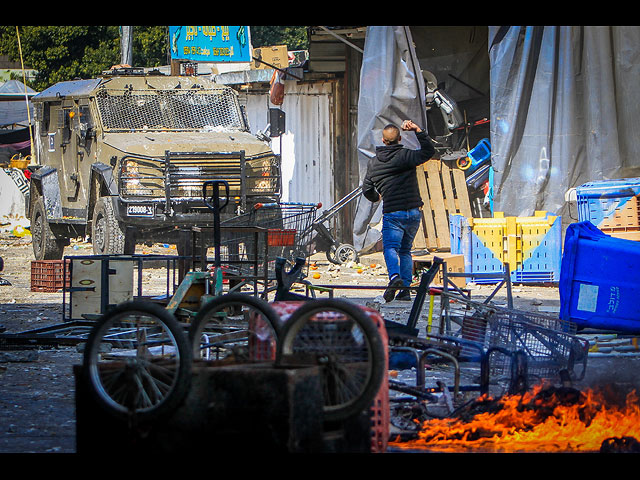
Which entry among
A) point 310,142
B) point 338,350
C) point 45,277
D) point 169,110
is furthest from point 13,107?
point 338,350

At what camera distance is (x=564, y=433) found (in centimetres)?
482

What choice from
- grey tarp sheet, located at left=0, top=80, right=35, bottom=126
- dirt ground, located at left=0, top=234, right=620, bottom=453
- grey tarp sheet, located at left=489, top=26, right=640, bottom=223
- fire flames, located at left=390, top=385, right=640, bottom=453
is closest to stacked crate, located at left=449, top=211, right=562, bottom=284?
dirt ground, located at left=0, top=234, right=620, bottom=453

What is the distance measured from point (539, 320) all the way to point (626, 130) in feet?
27.4

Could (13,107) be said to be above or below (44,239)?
above

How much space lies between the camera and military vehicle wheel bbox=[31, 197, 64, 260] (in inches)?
629

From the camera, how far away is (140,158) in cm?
1346

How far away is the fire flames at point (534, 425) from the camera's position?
4688 mm

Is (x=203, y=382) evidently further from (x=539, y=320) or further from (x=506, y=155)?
(x=506, y=155)

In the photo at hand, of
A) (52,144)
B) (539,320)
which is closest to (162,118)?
(52,144)

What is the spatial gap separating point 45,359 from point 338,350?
4.25 meters

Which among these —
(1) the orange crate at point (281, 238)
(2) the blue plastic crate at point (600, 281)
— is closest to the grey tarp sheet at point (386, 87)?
(1) the orange crate at point (281, 238)

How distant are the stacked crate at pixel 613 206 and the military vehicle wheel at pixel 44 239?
924cm

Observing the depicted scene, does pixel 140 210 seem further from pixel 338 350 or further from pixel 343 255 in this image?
pixel 338 350

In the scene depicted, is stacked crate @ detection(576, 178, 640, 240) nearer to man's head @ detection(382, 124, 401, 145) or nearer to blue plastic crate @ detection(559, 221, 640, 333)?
man's head @ detection(382, 124, 401, 145)
